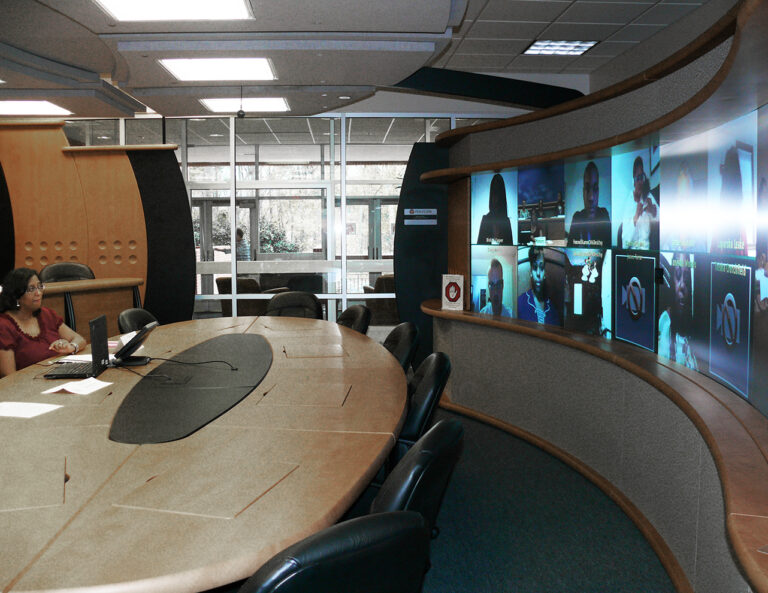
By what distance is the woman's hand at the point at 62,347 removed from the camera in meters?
3.69

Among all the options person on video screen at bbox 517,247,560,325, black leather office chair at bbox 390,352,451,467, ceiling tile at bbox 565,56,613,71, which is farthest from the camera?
ceiling tile at bbox 565,56,613,71

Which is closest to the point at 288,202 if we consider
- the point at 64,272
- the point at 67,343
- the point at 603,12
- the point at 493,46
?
the point at 64,272

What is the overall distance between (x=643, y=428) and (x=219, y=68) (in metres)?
4.27

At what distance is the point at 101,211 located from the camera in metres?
7.46

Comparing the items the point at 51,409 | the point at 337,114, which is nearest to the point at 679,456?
the point at 51,409

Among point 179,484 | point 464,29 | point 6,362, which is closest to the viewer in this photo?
point 179,484

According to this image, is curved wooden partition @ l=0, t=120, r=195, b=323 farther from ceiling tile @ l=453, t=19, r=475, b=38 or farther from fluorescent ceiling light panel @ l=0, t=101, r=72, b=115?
ceiling tile @ l=453, t=19, r=475, b=38

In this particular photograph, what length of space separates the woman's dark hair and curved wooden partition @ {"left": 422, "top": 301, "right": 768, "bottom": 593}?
3020 millimetres

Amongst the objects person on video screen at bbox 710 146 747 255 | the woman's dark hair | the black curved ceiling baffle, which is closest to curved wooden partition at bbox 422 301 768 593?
person on video screen at bbox 710 146 747 255

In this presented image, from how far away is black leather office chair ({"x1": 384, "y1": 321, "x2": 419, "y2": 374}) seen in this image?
→ 3750mm

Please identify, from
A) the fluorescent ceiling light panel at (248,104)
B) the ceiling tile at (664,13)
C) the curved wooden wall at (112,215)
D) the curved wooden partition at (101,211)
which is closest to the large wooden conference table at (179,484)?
the fluorescent ceiling light panel at (248,104)

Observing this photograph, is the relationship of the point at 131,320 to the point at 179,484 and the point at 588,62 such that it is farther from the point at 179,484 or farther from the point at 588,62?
the point at 588,62

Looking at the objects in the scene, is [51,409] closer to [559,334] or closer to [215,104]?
[559,334]

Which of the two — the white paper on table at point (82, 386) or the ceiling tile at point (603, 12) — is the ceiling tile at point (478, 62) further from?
the white paper on table at point (82, 386)
